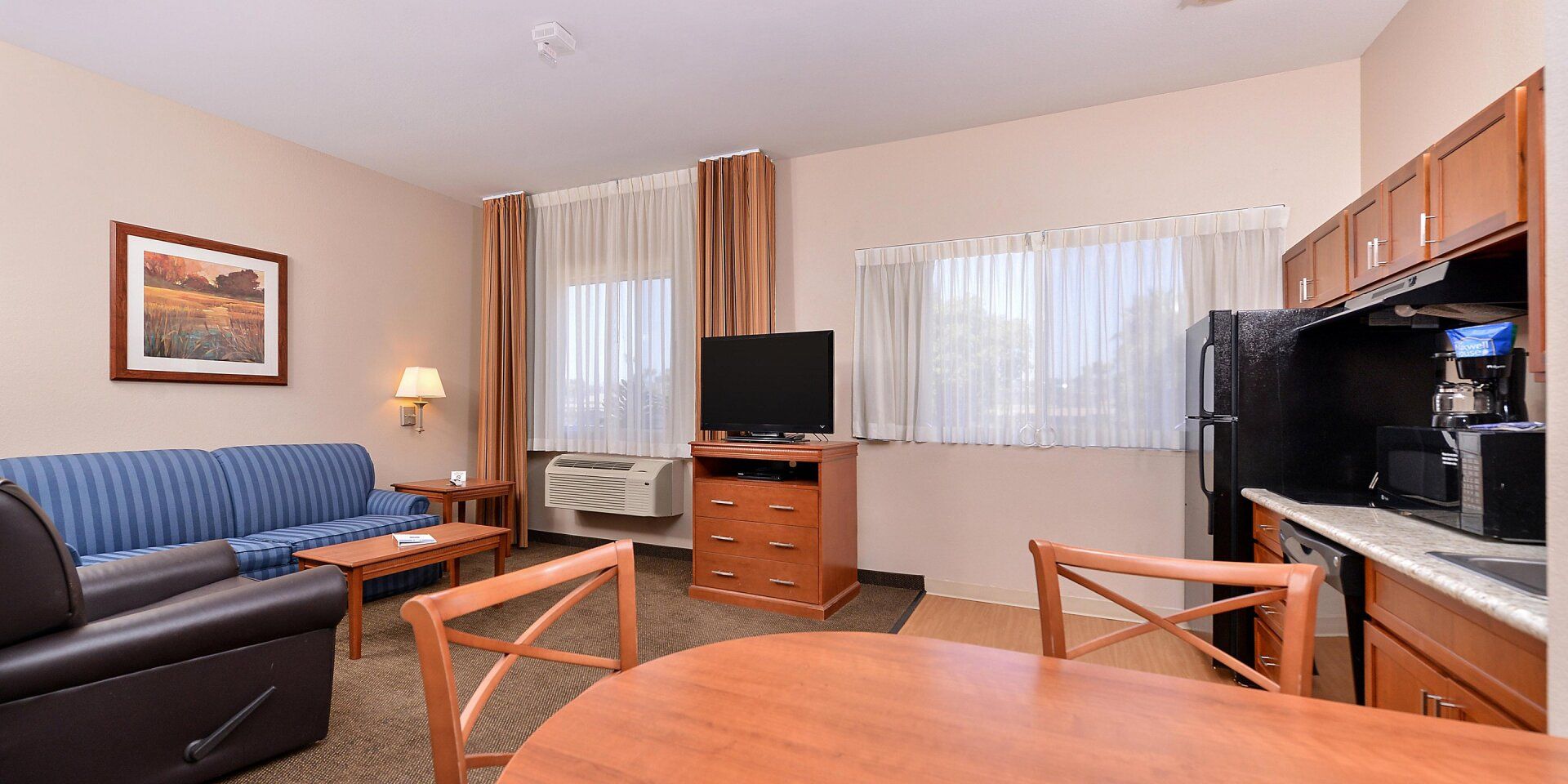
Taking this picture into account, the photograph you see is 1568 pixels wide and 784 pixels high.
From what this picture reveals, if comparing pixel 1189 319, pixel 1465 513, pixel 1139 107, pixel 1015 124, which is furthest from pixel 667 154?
pixel 1465 513

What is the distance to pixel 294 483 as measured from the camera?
3943 mm

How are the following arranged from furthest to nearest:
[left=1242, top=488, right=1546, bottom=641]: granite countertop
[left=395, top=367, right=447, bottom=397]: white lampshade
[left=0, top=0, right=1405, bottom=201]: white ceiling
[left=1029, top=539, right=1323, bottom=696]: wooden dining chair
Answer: [left=395, top=367, right=447, bottom=397]: white lampshade, [left=0, top=0, right=1405, bottom=201]: white ceiling, [left=1242, top=488, right=1546, bottom=641]: granite countertop, [left=1029, top=539, right=1323, bottom=696]: wooden dining chair

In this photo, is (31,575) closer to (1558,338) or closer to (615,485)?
(1558,338)

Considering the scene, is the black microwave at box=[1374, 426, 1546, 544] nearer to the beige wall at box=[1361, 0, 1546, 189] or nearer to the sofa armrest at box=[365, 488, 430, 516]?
the beige wall at box=[1361, 0, 1546, 189]

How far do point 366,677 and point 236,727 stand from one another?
801 mm

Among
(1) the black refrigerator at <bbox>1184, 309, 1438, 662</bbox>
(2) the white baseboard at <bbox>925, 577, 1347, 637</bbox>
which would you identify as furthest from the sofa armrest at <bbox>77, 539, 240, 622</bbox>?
(1) the black refrigerator at <bbox>1184, 309, 1438, 662</bbox>

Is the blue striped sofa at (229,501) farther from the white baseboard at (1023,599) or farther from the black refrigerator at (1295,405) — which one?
the black refrigerator at (1295,405)

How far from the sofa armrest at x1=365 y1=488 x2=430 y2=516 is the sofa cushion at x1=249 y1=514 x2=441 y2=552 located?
42 millimetres

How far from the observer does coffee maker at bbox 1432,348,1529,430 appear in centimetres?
198

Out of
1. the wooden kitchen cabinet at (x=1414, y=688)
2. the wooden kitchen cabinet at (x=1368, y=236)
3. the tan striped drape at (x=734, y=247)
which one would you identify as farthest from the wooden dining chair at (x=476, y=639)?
the tan striped drape at (x=734, y=247)

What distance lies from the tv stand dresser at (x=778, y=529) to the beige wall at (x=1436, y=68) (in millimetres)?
2867

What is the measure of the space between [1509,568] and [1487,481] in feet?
1.11

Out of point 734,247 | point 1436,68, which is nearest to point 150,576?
point 734,247

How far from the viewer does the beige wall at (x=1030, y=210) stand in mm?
3369
